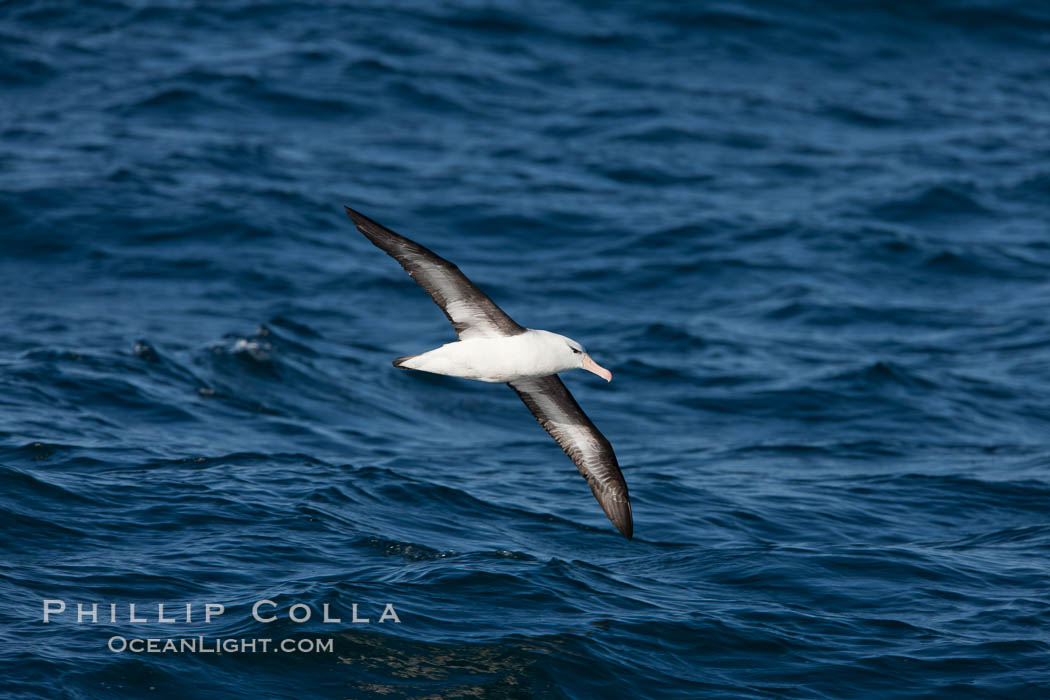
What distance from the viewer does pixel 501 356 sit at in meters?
10.0

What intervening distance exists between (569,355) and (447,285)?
1.17 meters

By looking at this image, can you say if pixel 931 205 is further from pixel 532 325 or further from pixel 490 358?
pixel 490 358

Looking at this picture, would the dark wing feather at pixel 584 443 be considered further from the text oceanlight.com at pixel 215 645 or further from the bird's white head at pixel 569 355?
the text oceanlight.com at pixel 215 645

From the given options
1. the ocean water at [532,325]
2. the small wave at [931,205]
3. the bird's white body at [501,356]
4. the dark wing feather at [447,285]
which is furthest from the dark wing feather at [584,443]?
the small wave at [931,205]

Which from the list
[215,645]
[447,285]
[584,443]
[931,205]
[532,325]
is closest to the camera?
[447,285]

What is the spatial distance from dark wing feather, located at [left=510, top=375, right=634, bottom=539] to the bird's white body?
991mm

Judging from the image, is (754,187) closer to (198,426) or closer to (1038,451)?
(1038,451)

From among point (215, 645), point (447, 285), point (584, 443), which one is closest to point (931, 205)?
point (584, 443)

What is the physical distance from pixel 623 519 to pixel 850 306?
34.8 feet

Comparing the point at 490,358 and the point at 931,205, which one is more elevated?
the point at 490,358

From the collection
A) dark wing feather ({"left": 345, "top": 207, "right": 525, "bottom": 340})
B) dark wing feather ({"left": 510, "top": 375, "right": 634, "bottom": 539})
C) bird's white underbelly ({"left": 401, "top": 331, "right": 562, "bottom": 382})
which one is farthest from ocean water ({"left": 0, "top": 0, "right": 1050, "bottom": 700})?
dark wing feather ({"left": 345, "top": 207, "right": 525, "bottom": 340})

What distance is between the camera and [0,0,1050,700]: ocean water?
35.4 feet

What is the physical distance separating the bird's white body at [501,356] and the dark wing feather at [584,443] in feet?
3.25

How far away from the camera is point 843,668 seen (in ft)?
34.8
